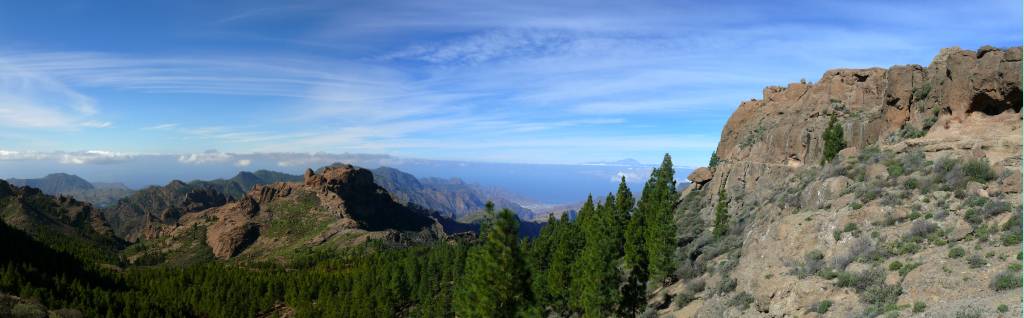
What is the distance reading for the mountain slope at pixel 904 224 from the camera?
25.9m

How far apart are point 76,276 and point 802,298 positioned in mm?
182638

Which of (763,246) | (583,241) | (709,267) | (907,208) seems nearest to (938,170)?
(907,208)

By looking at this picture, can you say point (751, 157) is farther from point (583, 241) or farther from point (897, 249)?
point (897, 249)

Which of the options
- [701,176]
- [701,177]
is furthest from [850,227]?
[701,176]

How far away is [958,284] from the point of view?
24.5 m

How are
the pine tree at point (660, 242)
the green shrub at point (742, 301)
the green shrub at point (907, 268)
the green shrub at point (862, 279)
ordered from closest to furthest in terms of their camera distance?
the green shrub at point (907, 268), the green shrub at point (862, 279), the green shrub at point (742, 301), the pine tree at point (660, 242)

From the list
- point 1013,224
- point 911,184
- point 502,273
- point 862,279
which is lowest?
point 502,273

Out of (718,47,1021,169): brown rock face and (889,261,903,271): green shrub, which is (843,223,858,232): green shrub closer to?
(889,261,903,271): green shrub

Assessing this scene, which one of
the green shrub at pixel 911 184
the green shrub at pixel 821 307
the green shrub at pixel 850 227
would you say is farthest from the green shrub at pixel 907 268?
the green shrub at pixel 911 184

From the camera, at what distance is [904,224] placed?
32750 millimetres

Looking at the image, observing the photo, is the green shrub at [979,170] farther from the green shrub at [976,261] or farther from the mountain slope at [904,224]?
the green shrub at [976,261]

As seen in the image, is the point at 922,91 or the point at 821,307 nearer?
the point at 821,307

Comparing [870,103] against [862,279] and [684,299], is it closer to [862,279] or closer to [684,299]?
[684,299]

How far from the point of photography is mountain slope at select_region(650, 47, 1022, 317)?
25.9 meters
